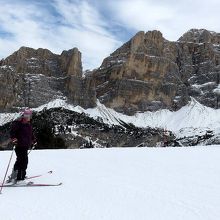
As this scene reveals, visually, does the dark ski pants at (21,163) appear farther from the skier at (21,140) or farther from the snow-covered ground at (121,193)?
the snow-covered ground at (121,193)

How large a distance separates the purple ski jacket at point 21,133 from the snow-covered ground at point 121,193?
3.42ft

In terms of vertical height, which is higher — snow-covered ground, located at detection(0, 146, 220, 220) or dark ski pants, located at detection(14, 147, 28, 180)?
dark ski pants, located at detection(14, 147, 28, 180)

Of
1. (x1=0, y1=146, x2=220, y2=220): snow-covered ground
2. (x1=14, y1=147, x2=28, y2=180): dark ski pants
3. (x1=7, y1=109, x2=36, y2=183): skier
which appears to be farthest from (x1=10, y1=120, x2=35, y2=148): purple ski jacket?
(x1=0, y1=146, x2=220, y2=220): snow-covered ground

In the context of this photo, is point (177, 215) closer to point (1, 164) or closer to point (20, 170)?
point (20, 170)

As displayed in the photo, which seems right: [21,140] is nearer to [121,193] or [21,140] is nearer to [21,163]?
[21,163]

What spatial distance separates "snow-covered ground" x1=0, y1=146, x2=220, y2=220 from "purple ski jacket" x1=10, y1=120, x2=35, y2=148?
1.04 m

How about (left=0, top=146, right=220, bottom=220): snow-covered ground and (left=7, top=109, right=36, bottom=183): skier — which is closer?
(left=0, top=146, right=220, bottom=220): snow-covered ground

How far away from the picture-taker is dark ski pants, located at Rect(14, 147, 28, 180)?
10.3m

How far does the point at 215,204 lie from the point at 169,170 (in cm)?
488

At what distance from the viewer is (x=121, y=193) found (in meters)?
8.70

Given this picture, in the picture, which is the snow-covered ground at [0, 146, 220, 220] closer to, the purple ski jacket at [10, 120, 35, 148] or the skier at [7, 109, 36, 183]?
the skier at [7, 109, 36, 183]

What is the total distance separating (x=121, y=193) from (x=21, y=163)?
9.16ft

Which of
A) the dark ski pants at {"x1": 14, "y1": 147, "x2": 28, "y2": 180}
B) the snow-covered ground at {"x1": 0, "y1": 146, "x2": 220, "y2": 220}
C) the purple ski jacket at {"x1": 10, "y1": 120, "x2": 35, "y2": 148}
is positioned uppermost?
the purple ski jacket at {"x1": 10, "y1": 120, "x2": 35, "y2": 148}

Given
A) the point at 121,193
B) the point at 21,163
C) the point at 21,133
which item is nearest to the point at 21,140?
the point at 21,133
